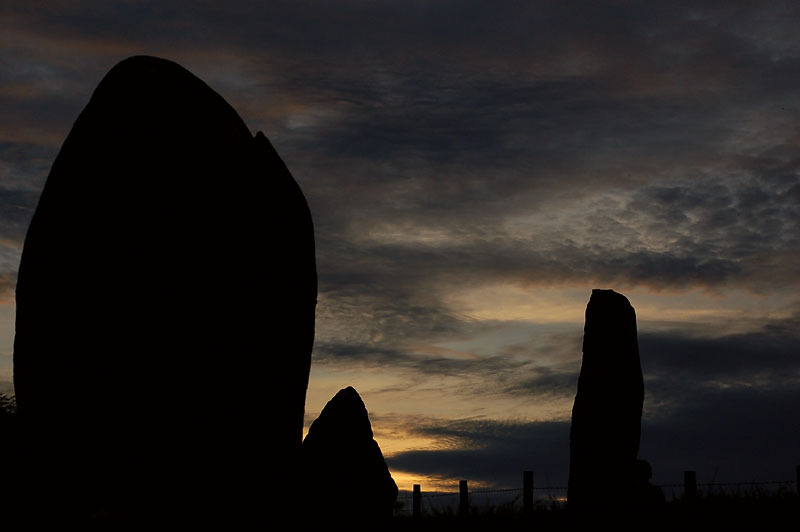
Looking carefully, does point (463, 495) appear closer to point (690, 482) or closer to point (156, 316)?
point (690, 482)

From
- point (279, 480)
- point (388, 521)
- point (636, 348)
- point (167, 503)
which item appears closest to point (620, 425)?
point (636, 348)

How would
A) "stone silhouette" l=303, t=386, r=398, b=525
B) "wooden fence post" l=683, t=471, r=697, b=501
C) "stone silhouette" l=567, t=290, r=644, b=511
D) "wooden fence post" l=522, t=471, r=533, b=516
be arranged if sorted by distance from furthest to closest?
"wooden fence post" l=522, t=471, r=533, b=516 → "wooden fence post" l=683, t=471, r=697, b=501 → "stone silhouette" l=567, t=290, r=644, b=511 → "stone silhouette" l=303, t=386, r=398, b=525

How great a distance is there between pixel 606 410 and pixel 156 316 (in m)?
11.3

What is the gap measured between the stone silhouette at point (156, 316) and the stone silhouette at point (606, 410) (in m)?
9.53

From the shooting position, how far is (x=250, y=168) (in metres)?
10.9

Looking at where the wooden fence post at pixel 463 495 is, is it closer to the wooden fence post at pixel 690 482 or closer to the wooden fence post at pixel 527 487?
the wooden fence post at pixel 527 487

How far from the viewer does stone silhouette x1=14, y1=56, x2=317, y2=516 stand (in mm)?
9812

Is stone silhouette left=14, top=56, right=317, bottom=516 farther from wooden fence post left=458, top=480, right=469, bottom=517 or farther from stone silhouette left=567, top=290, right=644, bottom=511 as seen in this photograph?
wooden fence post left=458, top=480, right=469, bottom=517

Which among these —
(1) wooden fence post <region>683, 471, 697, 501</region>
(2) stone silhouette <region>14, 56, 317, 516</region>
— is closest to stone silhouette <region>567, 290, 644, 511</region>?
(1) wooden fence post <region>683, 471, 697, 501</region>

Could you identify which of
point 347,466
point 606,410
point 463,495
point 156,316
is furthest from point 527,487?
point 156,316

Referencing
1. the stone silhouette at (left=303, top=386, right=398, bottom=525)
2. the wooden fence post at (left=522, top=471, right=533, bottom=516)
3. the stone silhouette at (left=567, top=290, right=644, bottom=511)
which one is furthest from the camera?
the wooden fence post at (left=522, top=471, right=533, bottom=516)

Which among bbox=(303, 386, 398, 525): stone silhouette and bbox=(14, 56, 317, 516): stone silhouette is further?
bbox=(303, 386, 398, 525): stone silhouette

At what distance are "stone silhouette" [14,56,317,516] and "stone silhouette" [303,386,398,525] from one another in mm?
7395

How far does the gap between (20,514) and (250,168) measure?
4.12 meters
